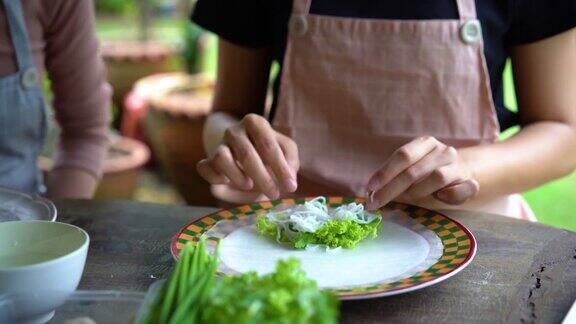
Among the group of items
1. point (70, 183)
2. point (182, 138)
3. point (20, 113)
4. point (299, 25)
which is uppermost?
point (299, 25)

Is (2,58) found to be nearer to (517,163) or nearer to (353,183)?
(353,183)

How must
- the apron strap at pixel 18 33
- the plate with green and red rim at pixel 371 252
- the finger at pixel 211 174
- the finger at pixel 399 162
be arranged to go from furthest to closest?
1. the apron strap at pixel 18 33
2. the finger at pixel 211 174
3. the finger at pixel 399 162
4. the plate with green and red rim at pixel 371 252

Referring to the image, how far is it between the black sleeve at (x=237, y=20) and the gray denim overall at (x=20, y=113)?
335 mm

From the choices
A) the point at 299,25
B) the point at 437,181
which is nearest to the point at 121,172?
the point at 299,25

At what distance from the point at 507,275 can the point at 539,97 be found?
0.50 meters

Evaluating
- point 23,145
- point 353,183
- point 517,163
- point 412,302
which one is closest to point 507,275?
point 412,302

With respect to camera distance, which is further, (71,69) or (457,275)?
(71,69)

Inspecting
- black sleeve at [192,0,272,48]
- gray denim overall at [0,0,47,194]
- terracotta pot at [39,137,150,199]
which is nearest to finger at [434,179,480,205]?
black sleeve at [192,0,272,48]

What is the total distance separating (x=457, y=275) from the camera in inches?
37.1

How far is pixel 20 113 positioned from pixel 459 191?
2.83 feet

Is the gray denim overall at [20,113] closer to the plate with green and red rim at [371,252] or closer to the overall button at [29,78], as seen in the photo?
the overall button at [29,78]

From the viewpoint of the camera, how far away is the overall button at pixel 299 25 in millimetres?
1378

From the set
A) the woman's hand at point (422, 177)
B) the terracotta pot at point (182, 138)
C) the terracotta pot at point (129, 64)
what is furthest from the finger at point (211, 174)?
the terracotta pot at point (129, 64)

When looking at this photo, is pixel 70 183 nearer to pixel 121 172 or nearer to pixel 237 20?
pixel 237 20
